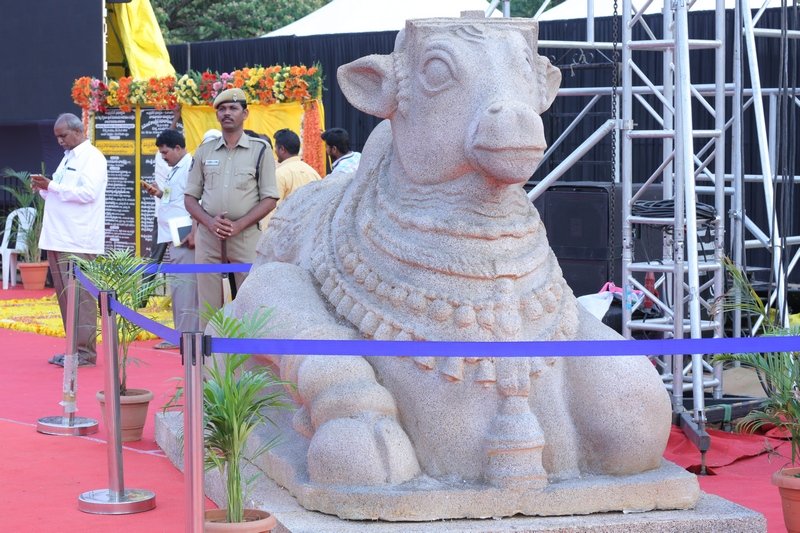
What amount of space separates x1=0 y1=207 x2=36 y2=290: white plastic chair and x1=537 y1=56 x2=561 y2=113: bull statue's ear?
10.2m

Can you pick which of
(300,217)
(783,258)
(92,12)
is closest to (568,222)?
(783,258)

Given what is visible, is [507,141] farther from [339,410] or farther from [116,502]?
[116,502]

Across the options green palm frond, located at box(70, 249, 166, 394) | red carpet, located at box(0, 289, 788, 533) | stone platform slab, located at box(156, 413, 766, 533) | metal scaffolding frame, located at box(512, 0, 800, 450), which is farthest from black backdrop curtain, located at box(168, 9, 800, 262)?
stone platform slab, located at box(156, 413, 766, 533)

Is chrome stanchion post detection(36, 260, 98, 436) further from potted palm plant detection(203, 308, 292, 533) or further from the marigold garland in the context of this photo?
the marigold garland

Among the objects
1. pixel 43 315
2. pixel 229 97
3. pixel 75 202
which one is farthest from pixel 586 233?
pixel 43 315

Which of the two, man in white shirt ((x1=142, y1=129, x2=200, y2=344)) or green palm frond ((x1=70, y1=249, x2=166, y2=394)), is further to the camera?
man in white shirt ((x1=142, y1=129, x2=200, y2=344))

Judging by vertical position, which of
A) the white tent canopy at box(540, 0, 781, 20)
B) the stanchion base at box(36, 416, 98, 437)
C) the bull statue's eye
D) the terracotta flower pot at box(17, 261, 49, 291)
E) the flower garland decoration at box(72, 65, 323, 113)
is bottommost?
the stanchion base at box(36, 416, 98, 437)

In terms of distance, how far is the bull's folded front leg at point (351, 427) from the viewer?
4.23 m

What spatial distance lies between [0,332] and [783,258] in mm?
7065

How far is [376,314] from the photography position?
4.59 metres

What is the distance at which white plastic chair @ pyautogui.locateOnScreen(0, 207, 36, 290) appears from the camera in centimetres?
1408

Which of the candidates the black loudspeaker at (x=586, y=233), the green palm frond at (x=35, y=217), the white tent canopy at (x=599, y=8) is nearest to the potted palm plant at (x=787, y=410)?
the black loudspeaker at (x=586, y=233)

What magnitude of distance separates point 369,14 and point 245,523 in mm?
13757

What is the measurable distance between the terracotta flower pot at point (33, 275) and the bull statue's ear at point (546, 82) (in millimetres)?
10205
